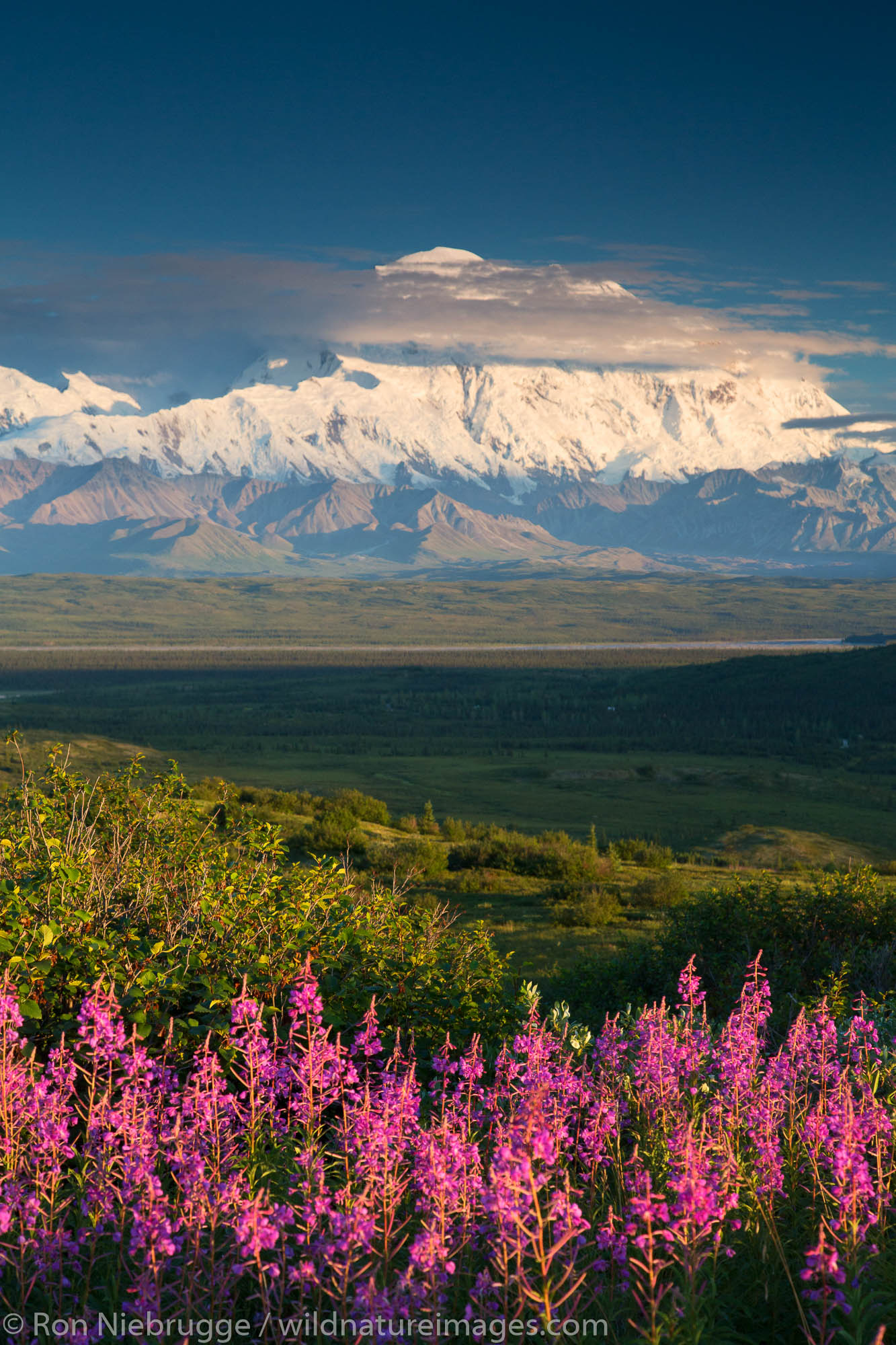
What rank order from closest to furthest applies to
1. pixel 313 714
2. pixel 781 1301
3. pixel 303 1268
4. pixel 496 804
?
pixel 303 1268 < pixel 781 1301 < pixel 496 804 < pixel 313 714

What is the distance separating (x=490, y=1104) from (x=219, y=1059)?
2.52 metres

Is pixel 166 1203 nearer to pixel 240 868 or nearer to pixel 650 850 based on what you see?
pixel 240 868

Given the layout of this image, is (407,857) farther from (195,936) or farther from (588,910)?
(195,936)

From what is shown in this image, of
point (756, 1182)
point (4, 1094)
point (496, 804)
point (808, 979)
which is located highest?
point (4, 1094)

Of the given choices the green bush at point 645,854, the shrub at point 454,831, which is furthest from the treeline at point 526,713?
the green bush at point 645,854

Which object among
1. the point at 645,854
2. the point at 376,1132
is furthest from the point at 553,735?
the point at 376,1132

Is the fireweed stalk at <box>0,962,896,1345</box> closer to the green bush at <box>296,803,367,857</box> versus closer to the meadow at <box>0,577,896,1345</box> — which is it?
the meadow at <box>0,577,896,1345</box>

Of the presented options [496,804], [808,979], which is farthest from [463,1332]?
[496,804]

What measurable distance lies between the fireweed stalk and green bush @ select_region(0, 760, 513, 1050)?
1275mm

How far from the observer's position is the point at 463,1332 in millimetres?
4551

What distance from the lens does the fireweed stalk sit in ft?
12.8

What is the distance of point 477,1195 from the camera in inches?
186

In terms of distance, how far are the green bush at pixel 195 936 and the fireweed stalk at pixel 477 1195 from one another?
128cm

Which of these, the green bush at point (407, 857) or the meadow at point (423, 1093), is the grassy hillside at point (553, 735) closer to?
the green bush at point (407, 857)
